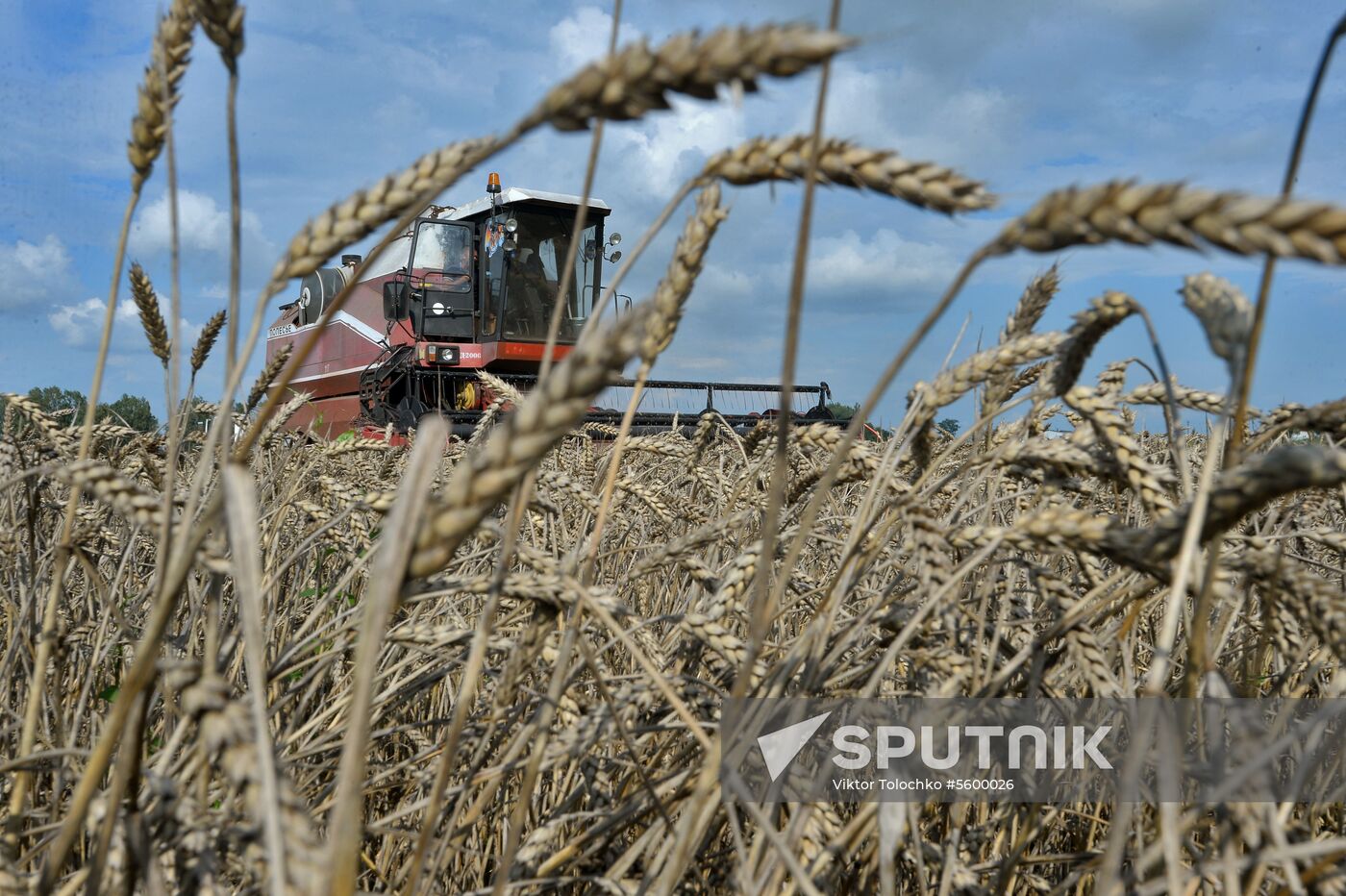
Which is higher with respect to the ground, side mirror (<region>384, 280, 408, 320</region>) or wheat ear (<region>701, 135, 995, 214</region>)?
wheat ear (<region>701, 135, 995, 214</region>)

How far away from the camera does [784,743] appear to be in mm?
1207

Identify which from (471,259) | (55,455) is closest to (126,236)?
(55,455)

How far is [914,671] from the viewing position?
1477mm

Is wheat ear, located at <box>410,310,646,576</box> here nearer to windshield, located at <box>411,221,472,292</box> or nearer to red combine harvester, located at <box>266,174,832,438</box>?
red combine harvester, located at <box>266,174,832,438</box>

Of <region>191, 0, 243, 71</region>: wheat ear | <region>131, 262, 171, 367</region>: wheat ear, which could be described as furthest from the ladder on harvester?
<region>191, 0, 243, 71</region>: wheat ear

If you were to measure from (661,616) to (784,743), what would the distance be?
295mm

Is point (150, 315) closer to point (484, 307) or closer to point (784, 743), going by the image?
point (784, 743)

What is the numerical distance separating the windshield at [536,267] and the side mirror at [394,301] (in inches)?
56.9

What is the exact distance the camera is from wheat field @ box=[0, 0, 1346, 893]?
556 millimetres

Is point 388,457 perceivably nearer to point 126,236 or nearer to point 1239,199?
point 126,236

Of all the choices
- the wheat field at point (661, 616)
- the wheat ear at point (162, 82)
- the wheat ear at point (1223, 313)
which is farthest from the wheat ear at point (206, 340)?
the wheat ear at point (1223, 313)

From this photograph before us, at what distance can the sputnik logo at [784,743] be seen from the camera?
117 cm

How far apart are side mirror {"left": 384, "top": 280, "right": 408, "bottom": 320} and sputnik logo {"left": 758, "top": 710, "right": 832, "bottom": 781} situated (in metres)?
11.8

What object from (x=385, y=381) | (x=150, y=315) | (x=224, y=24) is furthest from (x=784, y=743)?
(x=385, y=381)
